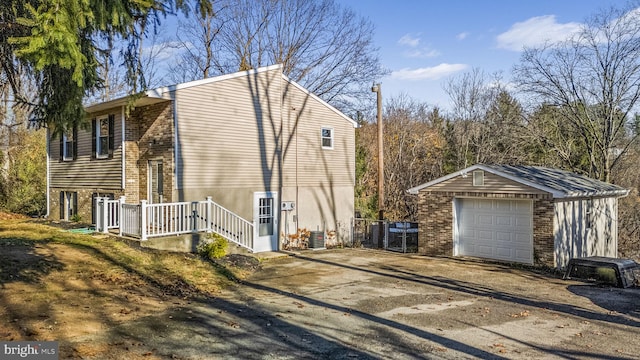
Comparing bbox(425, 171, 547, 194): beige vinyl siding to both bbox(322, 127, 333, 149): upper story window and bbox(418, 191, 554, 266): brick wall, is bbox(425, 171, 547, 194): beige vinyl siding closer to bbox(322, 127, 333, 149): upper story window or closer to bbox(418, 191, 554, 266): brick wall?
bbox(418, 191, 554, 266): brick wall

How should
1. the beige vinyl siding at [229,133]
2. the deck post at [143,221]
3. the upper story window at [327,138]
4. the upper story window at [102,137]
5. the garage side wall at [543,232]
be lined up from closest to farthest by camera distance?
the deck post at [143,221], the garage side wall at [543,232], the beige vinyl siding at [229,133], the upper story window at [102,137], the upper story window at [327,138]

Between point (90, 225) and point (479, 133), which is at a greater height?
point (479, 133)

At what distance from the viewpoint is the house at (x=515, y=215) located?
1378 cm

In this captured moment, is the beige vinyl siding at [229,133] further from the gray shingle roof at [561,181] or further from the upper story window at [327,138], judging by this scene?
the gray shingle roof at [561,181]

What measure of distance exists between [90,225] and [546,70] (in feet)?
72.9

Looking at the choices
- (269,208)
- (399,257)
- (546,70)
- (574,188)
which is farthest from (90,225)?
(546,70)

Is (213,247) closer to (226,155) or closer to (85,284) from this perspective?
(226,155)

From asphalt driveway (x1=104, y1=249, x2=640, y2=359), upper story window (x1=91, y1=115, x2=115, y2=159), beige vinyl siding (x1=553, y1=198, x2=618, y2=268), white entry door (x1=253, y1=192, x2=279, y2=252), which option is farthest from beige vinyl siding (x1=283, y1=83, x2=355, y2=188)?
beige vinyl siding (x1=553, y1=198, x2=618, y2=268)

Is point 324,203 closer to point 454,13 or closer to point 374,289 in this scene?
point 374,289

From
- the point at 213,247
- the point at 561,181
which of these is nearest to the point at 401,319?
the point at 213,247

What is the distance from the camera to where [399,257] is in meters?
15.7

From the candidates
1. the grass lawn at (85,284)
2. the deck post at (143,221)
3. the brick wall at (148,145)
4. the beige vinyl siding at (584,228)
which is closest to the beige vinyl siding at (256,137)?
the brick wall at (148,145)

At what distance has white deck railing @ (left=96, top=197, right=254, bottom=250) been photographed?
12844 mm

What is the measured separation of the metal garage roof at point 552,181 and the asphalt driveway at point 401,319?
279 cm
